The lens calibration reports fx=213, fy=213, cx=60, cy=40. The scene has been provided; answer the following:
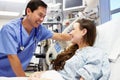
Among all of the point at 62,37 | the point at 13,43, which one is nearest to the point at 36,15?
the point at 13,43

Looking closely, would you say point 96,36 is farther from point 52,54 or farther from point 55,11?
point 55,11

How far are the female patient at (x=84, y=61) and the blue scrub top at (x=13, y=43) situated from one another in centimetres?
37

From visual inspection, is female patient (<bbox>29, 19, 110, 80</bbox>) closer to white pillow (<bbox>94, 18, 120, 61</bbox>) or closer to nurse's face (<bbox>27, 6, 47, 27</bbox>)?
white pillow (<bbox>94, 18, 120, 61</bbox>)

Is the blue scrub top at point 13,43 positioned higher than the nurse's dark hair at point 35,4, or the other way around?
the nurse's dark hair at point 35,4

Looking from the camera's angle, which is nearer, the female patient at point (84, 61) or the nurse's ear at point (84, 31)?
the female patient at point (84, 61)

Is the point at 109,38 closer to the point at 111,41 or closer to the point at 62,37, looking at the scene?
the point at 111,41

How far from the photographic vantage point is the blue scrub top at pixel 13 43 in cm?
180

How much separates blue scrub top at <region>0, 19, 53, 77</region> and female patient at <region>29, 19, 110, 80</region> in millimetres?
367

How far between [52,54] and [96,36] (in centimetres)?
112

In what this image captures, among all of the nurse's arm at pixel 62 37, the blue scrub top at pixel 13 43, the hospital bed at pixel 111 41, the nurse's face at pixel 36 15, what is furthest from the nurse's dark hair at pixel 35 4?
the hospital bed at pixel 111 41

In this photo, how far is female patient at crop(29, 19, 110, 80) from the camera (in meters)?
1.35

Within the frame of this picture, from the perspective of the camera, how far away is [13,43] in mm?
1792

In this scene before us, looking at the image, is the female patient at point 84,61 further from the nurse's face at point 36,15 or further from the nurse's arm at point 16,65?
the nurse's face at point 36,15

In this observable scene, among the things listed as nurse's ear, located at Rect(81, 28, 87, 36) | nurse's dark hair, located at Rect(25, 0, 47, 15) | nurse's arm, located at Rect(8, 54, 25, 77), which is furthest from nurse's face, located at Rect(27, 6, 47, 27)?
nurse's ear, located at Rect(81, 28, 87, 36)
